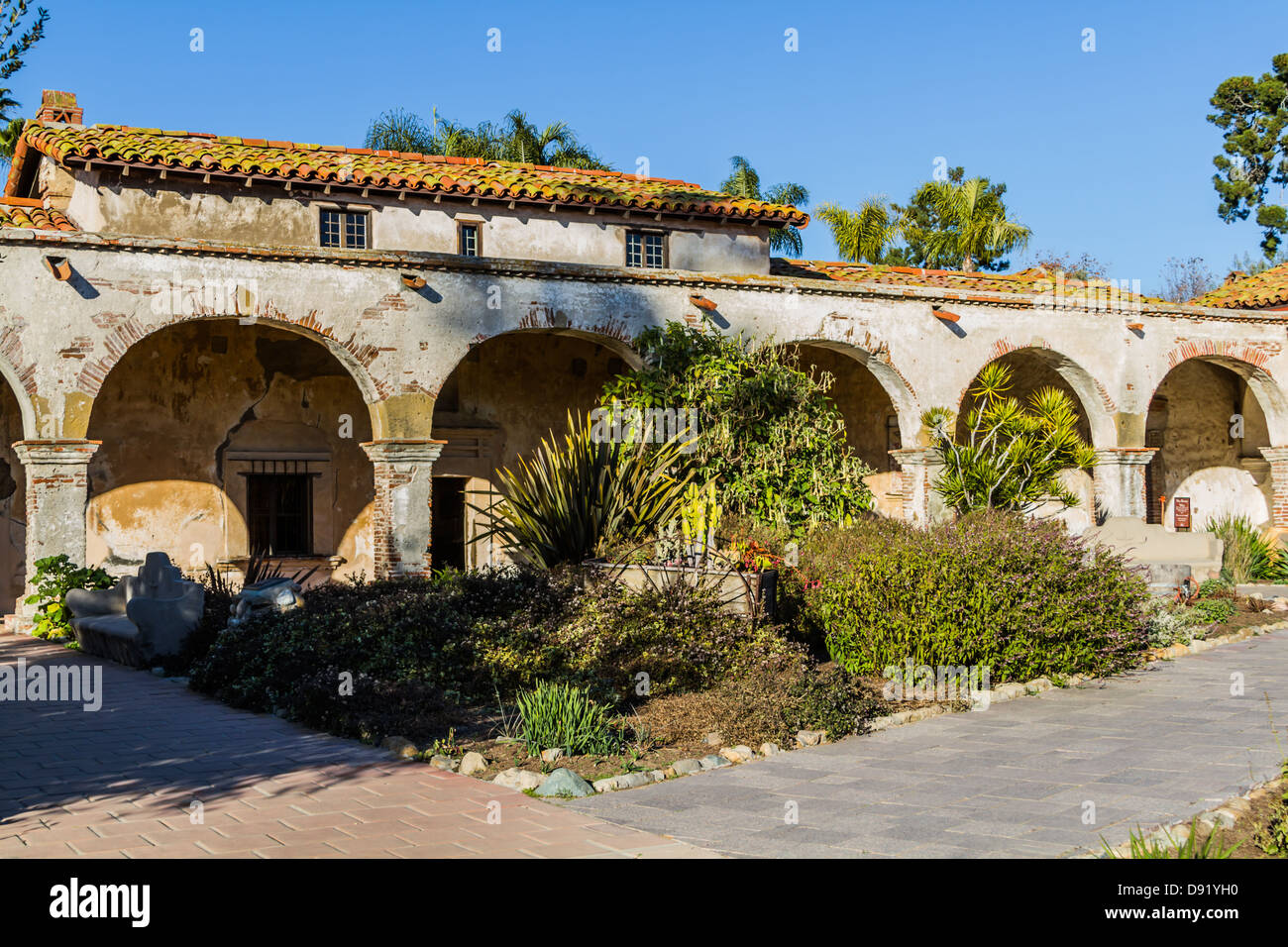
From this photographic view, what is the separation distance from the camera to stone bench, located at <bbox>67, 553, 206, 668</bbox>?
11.3 meters

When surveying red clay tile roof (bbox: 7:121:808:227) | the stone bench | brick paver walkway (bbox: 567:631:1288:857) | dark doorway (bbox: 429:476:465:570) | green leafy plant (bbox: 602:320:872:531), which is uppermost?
red clay tile roof (bbox: 7:121:808:227)

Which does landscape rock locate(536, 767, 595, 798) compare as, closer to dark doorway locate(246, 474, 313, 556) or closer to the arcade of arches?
the arcade of arches

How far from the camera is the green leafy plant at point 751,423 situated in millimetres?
15094

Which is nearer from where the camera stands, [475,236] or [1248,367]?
[475,236]

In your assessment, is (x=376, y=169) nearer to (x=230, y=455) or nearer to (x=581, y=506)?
(x=230, y=455)

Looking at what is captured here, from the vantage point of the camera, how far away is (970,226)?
31578 millimetres

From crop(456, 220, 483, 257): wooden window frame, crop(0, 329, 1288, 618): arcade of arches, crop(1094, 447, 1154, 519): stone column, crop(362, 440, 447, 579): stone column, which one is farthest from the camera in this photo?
crop(1094, 447, 1154, 519): stone column

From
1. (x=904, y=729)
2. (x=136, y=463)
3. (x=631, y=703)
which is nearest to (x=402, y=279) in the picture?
(x=136, y=463)

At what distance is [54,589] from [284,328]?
4051 mm

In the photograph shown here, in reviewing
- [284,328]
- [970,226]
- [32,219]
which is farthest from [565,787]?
[970,226]

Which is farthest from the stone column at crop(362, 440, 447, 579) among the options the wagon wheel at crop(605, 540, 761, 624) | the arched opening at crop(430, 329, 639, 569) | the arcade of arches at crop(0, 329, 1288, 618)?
the wagon wheel at crop(605, 540, 761, 624)

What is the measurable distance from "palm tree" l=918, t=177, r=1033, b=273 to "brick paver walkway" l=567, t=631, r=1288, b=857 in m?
24.1

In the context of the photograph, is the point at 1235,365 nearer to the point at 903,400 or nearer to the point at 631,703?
the point at 903,400

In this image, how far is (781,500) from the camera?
15109mm
